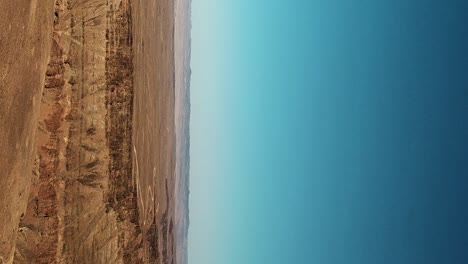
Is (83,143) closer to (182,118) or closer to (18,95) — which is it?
(18,95)

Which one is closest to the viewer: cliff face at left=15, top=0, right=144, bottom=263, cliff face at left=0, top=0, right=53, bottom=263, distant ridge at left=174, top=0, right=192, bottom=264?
cliff face at left=0, top=0, right=53, bottom=263

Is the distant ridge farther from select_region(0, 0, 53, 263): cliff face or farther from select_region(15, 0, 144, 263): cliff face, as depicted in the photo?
select_region(0, 0, 53, 263): cliff face

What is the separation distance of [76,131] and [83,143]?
0.19 ft

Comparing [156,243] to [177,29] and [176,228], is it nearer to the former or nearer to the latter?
[176,228]

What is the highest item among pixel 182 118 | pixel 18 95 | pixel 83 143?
pixel 182 118

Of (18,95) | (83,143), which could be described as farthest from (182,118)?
(18,95)

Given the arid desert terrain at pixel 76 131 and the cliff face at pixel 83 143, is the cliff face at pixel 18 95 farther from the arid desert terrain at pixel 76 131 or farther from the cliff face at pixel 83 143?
the cliff face at pixel 83 143

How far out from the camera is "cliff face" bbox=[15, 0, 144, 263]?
2.44 metres

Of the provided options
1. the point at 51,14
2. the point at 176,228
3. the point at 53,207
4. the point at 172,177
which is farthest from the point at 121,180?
the point at 176,228

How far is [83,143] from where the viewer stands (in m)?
2.56

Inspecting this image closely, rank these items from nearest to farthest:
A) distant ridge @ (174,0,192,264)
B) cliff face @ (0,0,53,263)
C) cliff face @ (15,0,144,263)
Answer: cliff face @ (0,0,53,263)
cliff face @ (15,0,144,263)
distant ridge @ (174,0,192,264)

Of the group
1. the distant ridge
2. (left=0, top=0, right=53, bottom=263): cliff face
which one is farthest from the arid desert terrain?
the distant ridge

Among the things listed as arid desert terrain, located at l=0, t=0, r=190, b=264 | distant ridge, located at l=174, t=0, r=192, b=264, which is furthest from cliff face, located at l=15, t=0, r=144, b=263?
distant ridge, located at l=174, t=0, r=192, b=264

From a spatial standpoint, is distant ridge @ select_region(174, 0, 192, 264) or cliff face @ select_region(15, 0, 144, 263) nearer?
cliff face @ select_region(15, 0, 144, 263)
